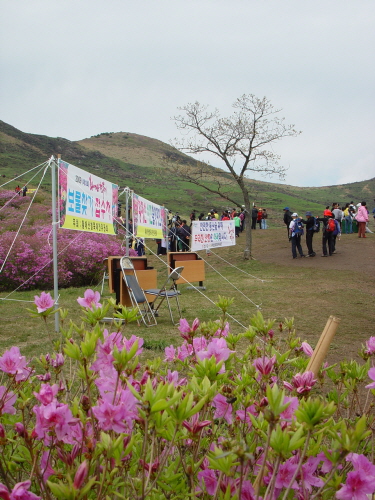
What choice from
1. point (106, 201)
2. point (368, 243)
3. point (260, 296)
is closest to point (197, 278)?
point (260, 296)

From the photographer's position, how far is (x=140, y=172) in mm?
83062

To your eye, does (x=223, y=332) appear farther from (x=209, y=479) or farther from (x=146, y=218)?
(x=146, y=218)

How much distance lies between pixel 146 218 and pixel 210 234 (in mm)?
2342

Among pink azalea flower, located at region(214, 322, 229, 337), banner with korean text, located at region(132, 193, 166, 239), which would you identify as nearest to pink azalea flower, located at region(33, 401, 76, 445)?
pink azalea flower, located at region(214, 322, 229, 337)

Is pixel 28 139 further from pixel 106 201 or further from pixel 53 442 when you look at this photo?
pixel 53 442

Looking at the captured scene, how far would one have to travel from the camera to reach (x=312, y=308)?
7.78m

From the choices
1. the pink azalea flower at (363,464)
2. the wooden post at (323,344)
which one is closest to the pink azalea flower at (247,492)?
the pink azalea flower at (363,464)

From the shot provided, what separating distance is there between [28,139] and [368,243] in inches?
3434

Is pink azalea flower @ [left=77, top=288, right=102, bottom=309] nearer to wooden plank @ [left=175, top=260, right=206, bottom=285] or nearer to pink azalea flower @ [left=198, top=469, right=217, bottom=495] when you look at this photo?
pink azalea flower @ [left=198, top=469, right=217, bottom=495]

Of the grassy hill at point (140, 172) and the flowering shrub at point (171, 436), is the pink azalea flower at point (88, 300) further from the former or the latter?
the grassy hill at point (140, 172)

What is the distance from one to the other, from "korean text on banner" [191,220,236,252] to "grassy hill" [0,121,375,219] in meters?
34.9

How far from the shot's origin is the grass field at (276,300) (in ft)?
18.0

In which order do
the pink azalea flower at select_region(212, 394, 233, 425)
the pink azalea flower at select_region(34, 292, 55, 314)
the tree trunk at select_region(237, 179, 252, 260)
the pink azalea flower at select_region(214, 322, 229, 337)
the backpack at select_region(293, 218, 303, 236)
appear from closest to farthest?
the pink azalea flower at select_region(212, 394, 233, 425), the pink azalea flower at select_region(34, 292, 55, 314), the pink azalea flower at select_region(214, 322, 229, 337), the backpack at select_region(293, 218, 303, 236), the tree trunk at select_region(237, 179, 252, 260)

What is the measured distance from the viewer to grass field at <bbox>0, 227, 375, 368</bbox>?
18.0 ft
